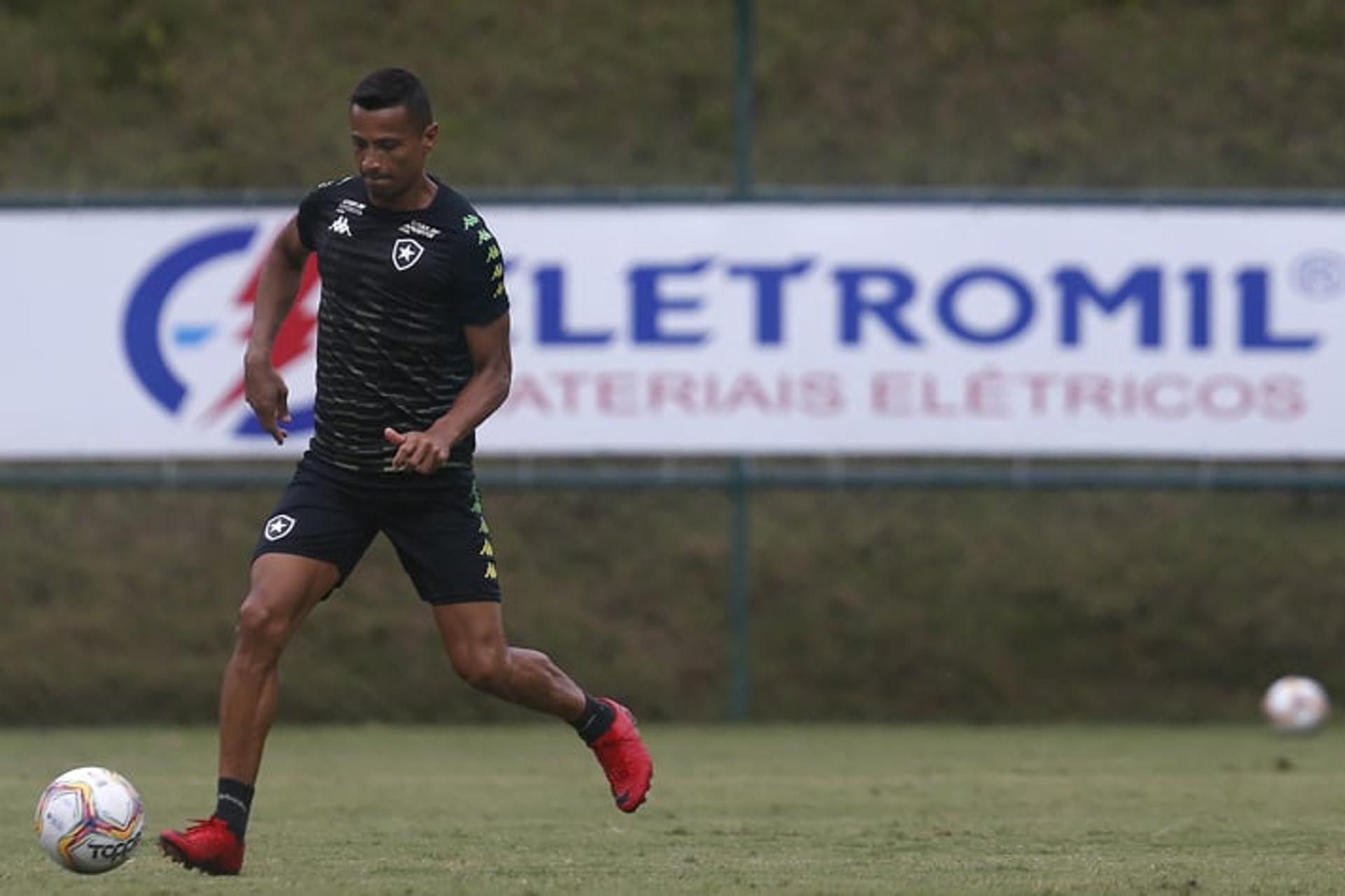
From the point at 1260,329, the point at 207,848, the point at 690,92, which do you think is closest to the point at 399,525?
the point at 207,848

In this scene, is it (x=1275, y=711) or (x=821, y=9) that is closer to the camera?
(x=1275, y=711)

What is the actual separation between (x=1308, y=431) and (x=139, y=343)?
259 inches

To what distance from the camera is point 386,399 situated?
8070 millimetres

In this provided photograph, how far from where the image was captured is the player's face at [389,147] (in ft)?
25.5

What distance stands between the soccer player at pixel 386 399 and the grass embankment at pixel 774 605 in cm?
785

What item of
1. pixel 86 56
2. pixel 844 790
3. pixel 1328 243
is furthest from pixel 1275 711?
pixel 86 56

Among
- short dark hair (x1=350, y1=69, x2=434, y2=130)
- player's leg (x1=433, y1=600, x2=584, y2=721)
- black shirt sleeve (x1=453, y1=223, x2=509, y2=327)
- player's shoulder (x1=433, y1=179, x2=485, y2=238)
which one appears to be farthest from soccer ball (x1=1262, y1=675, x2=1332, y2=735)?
short dark hair (x1=350, y1=69, x2=434, y2=130)

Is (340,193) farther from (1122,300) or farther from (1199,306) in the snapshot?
(1199,306)

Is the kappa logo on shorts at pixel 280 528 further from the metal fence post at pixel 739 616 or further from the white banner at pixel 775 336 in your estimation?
the metal fence post at pixel 739 616

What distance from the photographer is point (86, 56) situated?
18344 millimetres

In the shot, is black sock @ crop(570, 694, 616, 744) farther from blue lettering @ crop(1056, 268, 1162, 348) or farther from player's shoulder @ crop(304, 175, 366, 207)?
blue lettering @ crop(1056, 268, 1162, 348)

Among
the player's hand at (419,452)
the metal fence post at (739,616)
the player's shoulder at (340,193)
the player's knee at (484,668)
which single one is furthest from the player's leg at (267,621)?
the metal fence post at (739,616)

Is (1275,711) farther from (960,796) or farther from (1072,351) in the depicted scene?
(960,796)

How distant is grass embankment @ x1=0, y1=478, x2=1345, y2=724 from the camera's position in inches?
639
